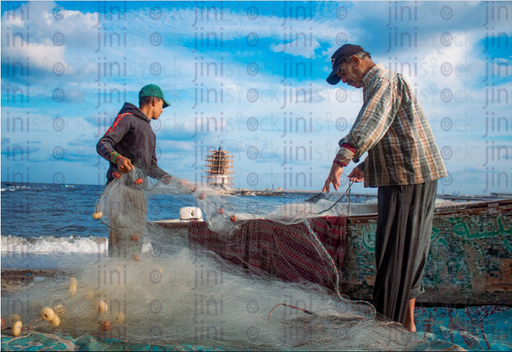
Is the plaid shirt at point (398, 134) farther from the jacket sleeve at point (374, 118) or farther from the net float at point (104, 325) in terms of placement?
the net float at point (104, 325)

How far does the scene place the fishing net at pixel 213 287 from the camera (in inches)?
84.5

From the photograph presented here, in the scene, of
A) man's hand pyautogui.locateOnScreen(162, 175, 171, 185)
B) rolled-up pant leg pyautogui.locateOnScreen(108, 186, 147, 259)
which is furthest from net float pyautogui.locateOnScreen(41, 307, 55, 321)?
man's hand pyautogui.locateOnScreen(162, 175, 171, 185)

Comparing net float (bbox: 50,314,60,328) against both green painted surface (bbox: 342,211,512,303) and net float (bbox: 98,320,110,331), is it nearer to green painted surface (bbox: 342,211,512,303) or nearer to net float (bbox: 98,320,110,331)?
net float (bbox: 98,320,110,331)

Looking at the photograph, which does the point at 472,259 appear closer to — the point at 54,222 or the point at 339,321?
the point at 339,321

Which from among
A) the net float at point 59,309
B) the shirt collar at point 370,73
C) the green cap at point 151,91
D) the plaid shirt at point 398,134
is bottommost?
the net float at point 59,309

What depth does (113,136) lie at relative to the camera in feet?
10.2

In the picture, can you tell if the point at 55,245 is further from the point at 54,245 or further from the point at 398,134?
the point at 398,134

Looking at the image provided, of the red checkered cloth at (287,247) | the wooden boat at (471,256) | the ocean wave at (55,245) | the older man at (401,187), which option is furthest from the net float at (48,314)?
the ocean wave at (55,245)

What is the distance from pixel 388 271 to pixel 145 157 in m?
2.39

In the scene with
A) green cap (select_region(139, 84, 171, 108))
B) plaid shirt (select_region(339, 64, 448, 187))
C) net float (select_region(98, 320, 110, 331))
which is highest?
green cap (select_region(139, 84, 171, 108))

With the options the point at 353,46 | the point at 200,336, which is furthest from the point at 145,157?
the point at 353,46

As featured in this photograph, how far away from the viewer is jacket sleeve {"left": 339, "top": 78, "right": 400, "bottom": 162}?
213cm

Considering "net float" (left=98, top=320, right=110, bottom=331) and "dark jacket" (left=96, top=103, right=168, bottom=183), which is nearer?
"net float" (left=98, top=320, right=110, bottom=331)

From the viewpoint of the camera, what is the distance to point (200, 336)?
2154 mm
